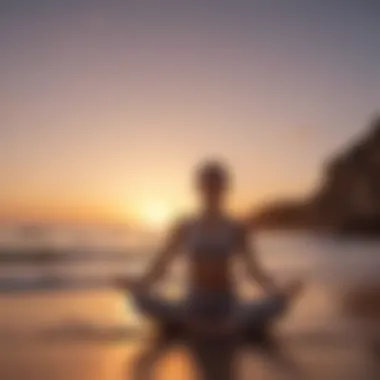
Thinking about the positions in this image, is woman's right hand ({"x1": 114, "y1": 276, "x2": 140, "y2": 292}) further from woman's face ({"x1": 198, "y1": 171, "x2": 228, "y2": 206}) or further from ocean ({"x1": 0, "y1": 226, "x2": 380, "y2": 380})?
woman's face ({"x1": 198, "y1": 171, "x2": 228, "y2": 206})

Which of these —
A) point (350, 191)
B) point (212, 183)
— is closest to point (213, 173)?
point (212, 183)

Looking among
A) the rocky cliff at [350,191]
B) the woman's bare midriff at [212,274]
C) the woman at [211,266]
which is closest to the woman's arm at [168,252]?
the woman at [211,266]

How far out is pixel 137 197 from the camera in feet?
24.6

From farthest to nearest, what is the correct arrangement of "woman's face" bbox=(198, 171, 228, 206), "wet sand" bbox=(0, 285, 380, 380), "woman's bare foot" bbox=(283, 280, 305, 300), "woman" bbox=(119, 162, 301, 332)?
1. "woman's bare foot" bbox=(283, 280, 305, 300)
2. "woman" bbox=(119, 162, 301, 332)
3. "woman's face" bbox=(198, 171, 228, 206)
4. "wet sand" bbox=(0, 285, 380, 380)

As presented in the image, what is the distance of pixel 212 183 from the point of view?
12.8ft

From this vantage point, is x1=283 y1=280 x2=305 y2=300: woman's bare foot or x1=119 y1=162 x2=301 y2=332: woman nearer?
x1=119 y1=162 x2=301 y2=332: woman

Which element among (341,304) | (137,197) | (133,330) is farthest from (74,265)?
(133,330)

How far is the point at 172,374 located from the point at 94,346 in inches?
34.6

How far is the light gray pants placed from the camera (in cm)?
418

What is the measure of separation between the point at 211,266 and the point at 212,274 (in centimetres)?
5

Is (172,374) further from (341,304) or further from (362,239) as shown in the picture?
(362,239)

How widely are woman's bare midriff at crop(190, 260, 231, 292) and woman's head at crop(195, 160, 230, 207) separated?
32cm

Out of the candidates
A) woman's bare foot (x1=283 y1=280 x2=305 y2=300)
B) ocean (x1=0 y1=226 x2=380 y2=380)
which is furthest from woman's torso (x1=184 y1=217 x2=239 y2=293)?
woman's bare foot (x1=283 y1=280 x2=305 y2=300)

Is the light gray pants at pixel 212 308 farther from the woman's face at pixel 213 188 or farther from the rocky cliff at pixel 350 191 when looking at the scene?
the rocky cliff at pixel 350 191
